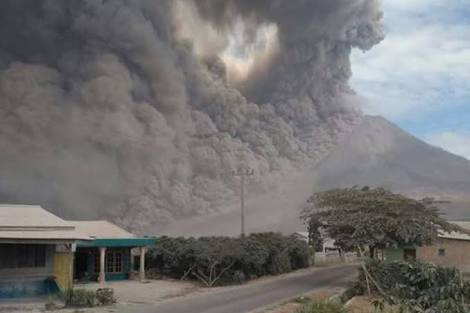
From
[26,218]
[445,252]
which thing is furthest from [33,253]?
[445,252]

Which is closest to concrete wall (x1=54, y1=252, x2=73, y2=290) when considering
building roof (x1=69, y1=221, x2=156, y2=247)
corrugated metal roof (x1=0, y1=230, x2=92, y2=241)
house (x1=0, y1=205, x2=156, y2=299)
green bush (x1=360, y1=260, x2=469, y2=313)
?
house (x1=0, y1=205, x2=156, y2=299)

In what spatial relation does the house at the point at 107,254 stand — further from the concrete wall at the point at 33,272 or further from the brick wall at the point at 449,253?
the brick wall at the point at 449,253

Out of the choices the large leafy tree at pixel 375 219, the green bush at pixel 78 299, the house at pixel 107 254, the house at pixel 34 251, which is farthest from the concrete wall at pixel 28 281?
the large leafy tree at pixel 375 219

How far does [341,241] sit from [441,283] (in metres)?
13.0

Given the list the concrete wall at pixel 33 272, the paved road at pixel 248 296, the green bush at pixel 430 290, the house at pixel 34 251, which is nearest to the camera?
the green bush at pixel 430 290

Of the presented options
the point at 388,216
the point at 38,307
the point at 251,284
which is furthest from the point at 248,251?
the point at 38,307

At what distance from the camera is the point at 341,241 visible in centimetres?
2989

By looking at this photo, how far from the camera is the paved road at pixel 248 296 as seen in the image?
72.7 feet

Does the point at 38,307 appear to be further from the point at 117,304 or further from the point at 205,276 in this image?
the point at 205,276

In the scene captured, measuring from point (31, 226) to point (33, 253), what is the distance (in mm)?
1240

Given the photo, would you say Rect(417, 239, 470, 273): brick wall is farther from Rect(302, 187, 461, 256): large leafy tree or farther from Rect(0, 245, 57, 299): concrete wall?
Rect(0, 245, 57, 299): concrete wall

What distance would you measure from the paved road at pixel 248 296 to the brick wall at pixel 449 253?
21.8 ft

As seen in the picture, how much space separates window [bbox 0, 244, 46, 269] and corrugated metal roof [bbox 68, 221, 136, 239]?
293 inches

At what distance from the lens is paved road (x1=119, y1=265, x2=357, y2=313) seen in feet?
72.7
